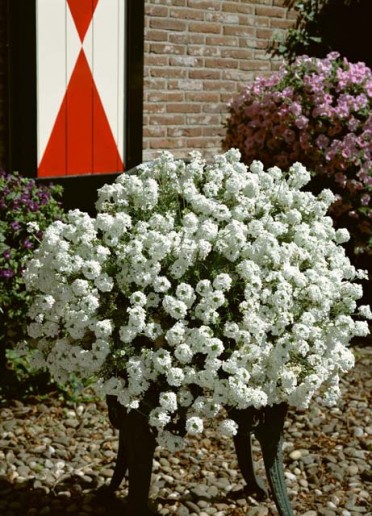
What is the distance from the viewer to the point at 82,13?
18.4 ft

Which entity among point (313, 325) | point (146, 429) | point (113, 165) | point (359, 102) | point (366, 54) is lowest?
point (146, 429)

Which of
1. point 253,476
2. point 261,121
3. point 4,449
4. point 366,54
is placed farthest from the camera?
point 366,54

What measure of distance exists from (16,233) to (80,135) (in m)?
1.83

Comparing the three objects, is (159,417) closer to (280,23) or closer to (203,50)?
(203,50)

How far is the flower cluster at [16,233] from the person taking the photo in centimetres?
407

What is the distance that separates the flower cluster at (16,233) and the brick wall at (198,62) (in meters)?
2.16

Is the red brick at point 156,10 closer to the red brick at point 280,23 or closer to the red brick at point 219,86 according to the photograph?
Result: the red brick at point 219,86

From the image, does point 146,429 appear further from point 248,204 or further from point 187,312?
point 248,204

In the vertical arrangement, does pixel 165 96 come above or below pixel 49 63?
below

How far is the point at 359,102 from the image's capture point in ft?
18.3

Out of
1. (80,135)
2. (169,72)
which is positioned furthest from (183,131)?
(80,135)

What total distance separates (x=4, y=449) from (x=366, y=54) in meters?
5.07

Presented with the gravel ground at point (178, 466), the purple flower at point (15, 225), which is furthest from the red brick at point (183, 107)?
the gravel ground at point (178, 466)

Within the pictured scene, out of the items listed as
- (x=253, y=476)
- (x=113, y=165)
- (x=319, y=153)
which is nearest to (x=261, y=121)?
(x=319, y=153)
